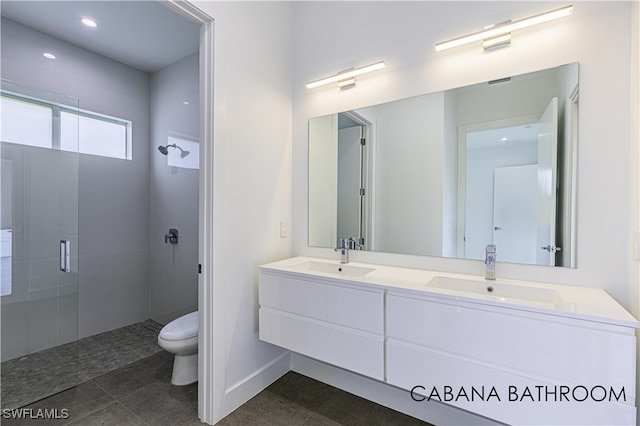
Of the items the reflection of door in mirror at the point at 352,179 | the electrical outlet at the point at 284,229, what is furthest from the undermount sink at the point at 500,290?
the electrical outlet at the point at 284,229

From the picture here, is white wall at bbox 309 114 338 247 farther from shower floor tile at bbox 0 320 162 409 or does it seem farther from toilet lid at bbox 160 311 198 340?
shower floor tile at bbox 0 320 162 409

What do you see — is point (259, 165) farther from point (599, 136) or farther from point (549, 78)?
point (599, 136)

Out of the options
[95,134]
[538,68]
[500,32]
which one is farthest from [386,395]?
[95,134]

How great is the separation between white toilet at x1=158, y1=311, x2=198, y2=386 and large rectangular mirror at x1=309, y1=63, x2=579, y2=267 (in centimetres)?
110

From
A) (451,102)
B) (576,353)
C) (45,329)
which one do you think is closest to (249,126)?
(451,102)

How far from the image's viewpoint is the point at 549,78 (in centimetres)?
148

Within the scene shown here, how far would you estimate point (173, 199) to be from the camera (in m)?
3.00

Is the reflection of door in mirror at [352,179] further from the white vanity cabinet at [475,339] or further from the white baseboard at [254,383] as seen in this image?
the white baseboard at [254,383]

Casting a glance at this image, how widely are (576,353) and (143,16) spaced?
3.35 m

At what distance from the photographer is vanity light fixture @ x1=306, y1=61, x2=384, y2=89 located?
6.36 ft

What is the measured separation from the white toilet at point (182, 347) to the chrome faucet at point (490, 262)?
1.94 metres

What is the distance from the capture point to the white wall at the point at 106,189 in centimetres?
251

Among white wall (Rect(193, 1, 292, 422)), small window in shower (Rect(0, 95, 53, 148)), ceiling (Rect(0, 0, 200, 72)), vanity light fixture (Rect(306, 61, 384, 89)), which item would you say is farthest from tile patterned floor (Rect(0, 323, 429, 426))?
ceiling (Rect(0, 0, 200, 72))

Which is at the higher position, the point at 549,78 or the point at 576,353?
the point at 549,78
